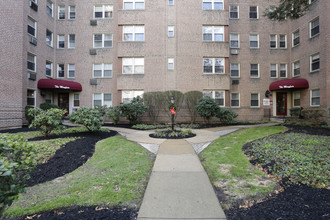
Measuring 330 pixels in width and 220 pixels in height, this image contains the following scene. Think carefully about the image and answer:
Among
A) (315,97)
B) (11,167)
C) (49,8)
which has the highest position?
(49,8)

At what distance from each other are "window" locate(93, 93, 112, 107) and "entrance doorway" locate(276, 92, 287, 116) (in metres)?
16.5

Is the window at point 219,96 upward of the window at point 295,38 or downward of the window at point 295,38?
downward

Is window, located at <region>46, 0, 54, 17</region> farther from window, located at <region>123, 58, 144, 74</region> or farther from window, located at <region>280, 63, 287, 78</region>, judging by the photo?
window, located at <region>280, 63, 287, 78</region>

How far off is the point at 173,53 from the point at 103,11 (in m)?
8.07

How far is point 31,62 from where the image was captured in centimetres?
1294

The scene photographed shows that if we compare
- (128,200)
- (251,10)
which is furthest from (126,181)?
(251,10)

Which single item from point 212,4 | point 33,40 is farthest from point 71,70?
point 212,4

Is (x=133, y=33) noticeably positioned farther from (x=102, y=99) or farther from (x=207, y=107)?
(x=207, y=107)

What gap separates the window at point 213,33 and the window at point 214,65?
1.93 m

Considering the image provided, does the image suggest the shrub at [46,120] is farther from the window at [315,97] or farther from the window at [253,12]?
→ the window at [253,12]

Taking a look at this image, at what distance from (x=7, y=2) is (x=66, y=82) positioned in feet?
20.7

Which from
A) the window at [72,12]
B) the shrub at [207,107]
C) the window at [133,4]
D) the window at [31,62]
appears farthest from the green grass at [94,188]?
the window at [72,12]

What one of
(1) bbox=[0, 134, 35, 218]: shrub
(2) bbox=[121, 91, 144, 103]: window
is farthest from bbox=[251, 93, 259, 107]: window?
(1) bbox=[0, 134, 35, 218]: shrub

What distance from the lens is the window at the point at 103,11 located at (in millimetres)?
15555
